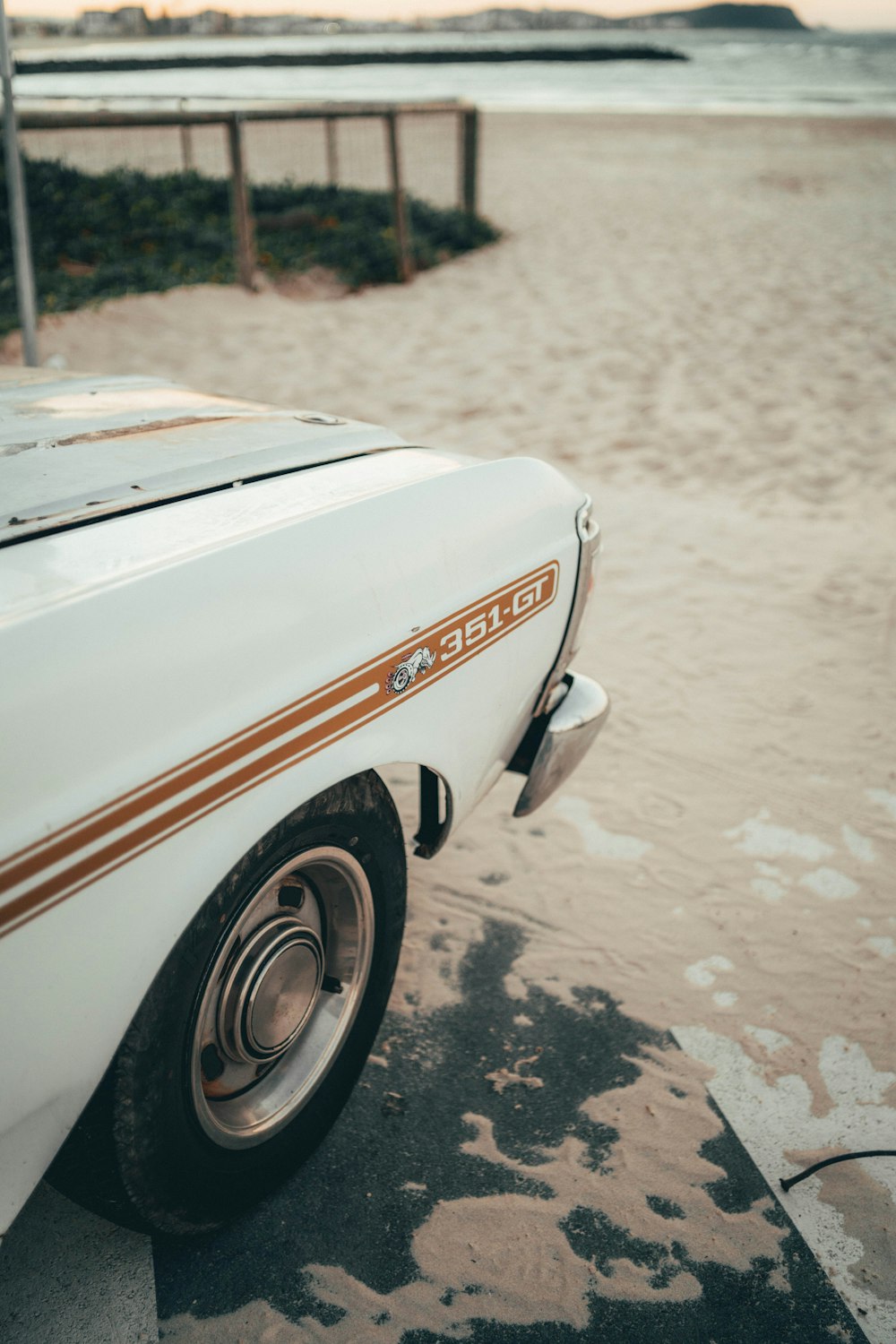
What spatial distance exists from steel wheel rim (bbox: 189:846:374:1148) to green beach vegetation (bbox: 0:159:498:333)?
8799 millimetres

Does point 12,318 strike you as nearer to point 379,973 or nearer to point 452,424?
point 452,424

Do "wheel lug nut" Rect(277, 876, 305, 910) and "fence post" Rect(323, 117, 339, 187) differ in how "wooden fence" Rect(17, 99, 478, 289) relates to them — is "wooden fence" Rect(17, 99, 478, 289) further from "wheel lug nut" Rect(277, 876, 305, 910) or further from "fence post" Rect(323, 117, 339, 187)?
"wheel lug nut" Rect(277, 876, 305, 910)

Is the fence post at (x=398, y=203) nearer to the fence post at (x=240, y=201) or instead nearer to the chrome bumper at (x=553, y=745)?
the fence post at (x=240, y=201)

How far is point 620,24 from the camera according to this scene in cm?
12838

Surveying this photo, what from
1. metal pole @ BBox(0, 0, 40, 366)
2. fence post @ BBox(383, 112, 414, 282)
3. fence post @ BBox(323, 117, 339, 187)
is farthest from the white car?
fence post @ BBox(323, 117, 339, 187)

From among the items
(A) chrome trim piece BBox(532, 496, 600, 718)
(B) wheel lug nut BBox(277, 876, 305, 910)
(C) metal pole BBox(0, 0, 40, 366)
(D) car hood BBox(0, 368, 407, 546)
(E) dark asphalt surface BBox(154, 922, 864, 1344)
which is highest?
(C) metal pole BBox(0, 0, 40, 366)

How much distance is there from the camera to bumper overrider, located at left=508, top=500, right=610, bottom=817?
99.8 inches

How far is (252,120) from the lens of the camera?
988 centimetres

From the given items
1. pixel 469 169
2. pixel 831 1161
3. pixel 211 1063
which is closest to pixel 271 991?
pixel 211 1063

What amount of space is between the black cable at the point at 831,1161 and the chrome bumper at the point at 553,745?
3.39ft

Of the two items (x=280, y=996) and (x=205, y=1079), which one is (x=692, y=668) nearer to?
(x=280, y=996)

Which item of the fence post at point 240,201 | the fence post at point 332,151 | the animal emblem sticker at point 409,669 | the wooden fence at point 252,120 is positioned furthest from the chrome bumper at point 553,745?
the fence post at point 332,151

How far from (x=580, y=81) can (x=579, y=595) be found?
64.1 meters

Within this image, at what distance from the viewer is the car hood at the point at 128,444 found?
1771 mm
